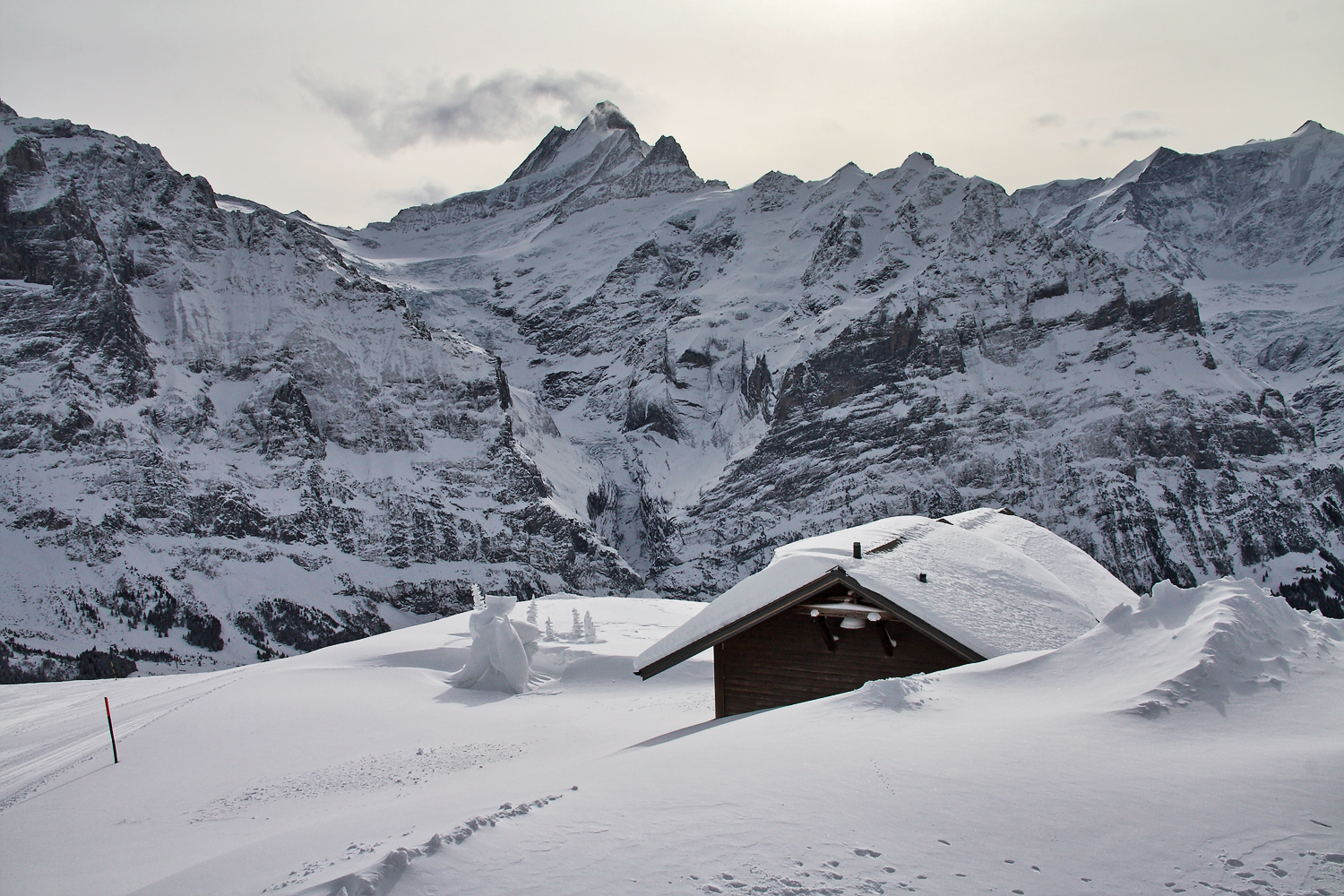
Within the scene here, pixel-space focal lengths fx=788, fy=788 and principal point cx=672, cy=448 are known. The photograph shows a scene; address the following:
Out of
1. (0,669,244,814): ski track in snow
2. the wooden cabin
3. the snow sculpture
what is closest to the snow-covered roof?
the wooden cabin

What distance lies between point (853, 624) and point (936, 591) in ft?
4.67

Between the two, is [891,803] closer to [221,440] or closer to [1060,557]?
[1060,557]

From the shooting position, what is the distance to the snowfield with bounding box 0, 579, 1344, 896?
173 inches

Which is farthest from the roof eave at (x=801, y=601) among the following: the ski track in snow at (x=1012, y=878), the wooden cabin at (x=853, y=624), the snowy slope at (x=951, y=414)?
the snowy slope at (x=951, y=414)

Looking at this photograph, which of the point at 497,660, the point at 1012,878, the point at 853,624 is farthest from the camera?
the point at 497,660

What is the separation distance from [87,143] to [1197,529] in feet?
698

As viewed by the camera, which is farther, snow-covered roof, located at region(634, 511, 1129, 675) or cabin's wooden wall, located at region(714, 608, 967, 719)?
cabin's wooden wall, located at region(714, 608, 967, 719)

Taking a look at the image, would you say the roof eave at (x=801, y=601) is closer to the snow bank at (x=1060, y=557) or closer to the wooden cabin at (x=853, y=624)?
the wooden cabin at (x=853, y=624)

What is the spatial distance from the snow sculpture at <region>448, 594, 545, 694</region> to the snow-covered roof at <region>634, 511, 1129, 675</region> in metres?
9.03

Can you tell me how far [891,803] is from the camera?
5.24m

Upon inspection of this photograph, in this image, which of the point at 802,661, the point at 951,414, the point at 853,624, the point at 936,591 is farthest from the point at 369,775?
the point at 951,414

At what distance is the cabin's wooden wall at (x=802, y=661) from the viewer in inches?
467

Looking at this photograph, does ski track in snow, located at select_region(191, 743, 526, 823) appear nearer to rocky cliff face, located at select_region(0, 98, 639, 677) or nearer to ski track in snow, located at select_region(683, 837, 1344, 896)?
ski track in snow, located at select_region(683, 837, 1344, 896)

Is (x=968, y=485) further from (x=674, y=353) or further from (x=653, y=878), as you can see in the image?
(x=653, y=878)
